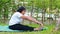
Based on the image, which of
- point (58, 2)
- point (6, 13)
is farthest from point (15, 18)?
point (6, 13)

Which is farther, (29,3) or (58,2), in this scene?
(29,3)

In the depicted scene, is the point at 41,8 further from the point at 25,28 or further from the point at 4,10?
the point at 25,28

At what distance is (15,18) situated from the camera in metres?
8.21

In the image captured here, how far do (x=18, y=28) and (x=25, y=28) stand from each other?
0.23 meters

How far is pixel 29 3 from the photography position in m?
14.2

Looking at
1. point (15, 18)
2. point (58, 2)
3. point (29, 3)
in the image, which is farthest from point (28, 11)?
point (15, 18)

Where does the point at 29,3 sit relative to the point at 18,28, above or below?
above

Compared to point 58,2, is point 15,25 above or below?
below

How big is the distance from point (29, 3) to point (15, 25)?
6.11 meters

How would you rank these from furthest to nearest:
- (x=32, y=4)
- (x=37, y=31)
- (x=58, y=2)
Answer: (x=32, y=4) → (x=58, y=2) → (x=37, y=31)

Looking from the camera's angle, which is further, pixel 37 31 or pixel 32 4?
pixel 32 4

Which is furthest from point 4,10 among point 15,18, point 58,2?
point 15,18

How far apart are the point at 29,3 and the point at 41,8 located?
28.9 inches

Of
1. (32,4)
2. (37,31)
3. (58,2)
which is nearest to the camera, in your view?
(37,31)
